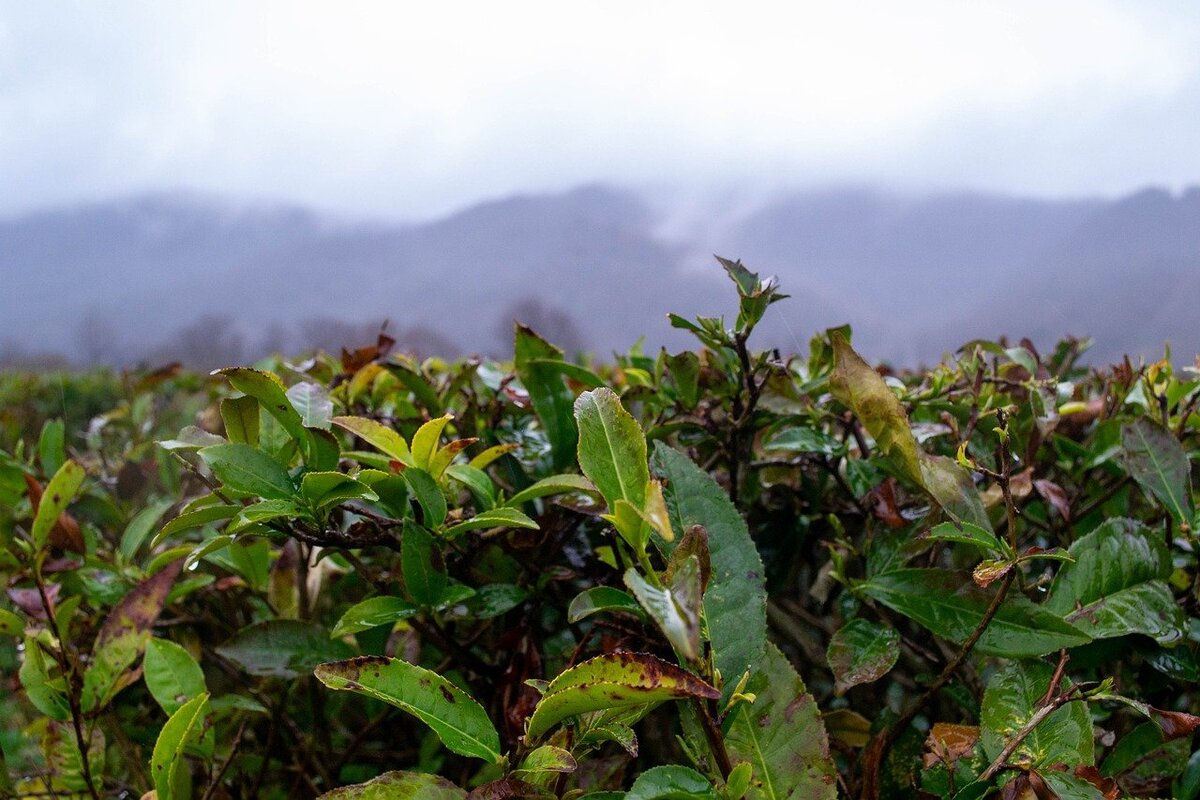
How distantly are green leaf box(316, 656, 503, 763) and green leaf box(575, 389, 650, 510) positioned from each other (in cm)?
19

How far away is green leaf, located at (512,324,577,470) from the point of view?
984mm

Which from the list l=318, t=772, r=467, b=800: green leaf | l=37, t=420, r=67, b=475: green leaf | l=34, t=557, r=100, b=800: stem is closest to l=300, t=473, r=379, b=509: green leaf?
l=318, t=772, r=467, b=800: green leaf

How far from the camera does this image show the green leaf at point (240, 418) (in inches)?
31.1

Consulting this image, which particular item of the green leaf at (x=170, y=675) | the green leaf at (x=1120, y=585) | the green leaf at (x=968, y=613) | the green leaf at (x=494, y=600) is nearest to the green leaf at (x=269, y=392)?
the green leaf at (x=494, y=600)

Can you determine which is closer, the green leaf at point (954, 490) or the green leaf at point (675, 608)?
the green leaf at point (675, 608)

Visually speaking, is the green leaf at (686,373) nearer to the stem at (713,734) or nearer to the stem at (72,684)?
the stem at (713,734)

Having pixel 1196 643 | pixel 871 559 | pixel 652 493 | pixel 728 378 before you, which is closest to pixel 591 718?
pixel 652 493

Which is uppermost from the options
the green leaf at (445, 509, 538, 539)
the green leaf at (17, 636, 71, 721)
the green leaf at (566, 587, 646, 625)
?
the green leaf at (445, 509, 538, 539)

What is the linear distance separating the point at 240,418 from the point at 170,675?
32cm

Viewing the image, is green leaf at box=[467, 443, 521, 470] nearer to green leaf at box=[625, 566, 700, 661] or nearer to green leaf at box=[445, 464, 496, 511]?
green leaf at box=[445, 464, 496, 511]

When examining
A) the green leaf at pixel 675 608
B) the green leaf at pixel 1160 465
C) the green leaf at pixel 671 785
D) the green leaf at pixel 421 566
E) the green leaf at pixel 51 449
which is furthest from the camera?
the green leaf at pixel 51 449

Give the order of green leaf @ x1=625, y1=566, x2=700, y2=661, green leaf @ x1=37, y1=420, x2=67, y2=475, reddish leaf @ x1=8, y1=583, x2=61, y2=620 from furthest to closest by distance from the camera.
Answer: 1. green leaf @ x1=37, y1=420, x2=67, y2=475
2. reddish leaf @ x1=8, y1=583, x2=61, y2=620
3. green leaf @ x1=625, y1=566, x2=700, y2=661

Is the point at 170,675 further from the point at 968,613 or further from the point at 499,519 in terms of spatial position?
the point at 968,613

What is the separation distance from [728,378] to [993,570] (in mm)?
428
